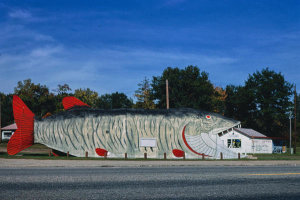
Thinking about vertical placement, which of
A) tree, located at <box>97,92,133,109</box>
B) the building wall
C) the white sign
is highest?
tree, located at <box>97,92,133,109</box>

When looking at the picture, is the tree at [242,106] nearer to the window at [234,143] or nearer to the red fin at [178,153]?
the window at [234,143]

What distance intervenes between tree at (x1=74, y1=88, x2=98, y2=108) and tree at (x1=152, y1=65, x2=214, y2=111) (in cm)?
1686

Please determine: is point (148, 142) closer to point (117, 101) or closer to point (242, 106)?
point (242, 106)

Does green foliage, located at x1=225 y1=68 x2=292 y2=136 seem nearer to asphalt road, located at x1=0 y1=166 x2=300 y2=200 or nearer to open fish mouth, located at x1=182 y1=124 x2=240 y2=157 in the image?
open fish mouth, located at x1=182 y1=124 x2=240 y2=157

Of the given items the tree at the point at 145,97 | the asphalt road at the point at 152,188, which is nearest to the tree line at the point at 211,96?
the tree at the point at 145,97

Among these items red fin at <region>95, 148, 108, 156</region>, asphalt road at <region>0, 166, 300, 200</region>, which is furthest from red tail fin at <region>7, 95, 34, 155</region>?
asphalt road at <region>0, 166, 300, 200</region>

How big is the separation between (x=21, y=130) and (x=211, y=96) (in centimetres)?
4208

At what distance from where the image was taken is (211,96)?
61.9 metres

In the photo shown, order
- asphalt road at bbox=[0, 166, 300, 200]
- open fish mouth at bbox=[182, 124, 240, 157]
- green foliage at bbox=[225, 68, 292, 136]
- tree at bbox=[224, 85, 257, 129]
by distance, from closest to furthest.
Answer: asphalt road at bbox=[0, 166, 300, 200] → open fish mouth at bbox=[182, 124, 240, 157] → green foliage at bbox=[225, 68, 292, 136] → tree at bbox=[224, 85, 257, 129]

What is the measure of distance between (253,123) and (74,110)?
163 ft

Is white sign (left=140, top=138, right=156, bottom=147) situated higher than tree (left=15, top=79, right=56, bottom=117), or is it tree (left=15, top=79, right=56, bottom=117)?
tree (left=15, top=79, right=56, bottom=117)

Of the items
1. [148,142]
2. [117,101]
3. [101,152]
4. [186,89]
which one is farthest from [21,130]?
[117,101]

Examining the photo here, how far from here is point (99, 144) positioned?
87.0 ft

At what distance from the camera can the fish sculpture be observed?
2616cm
